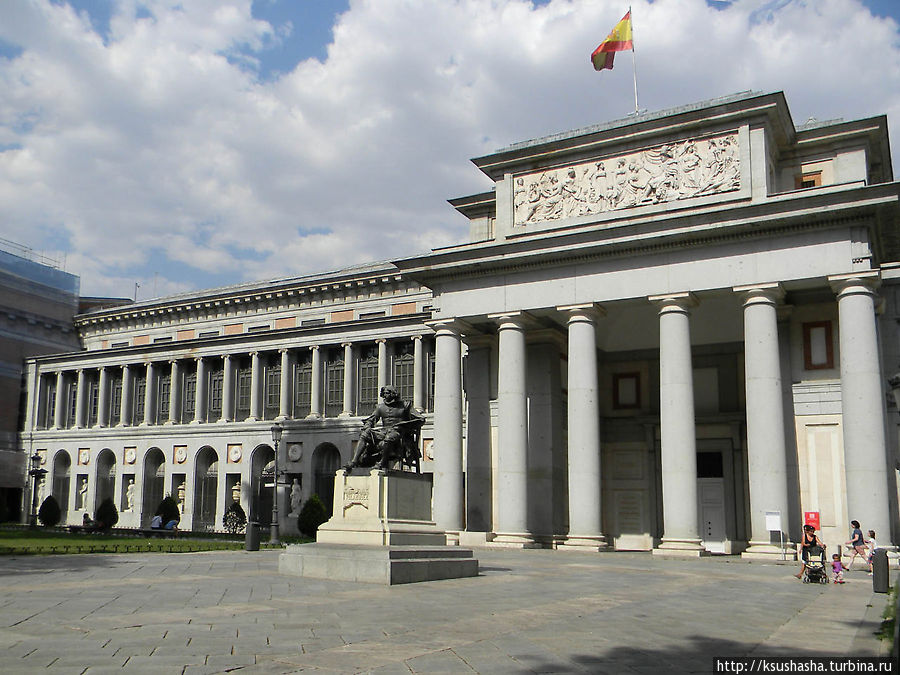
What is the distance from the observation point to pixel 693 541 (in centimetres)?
3325

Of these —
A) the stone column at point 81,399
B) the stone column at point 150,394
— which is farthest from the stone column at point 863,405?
the stone column at point 81,399

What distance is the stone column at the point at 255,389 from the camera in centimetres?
6462

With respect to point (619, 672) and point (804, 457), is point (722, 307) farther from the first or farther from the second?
point (619, 672)

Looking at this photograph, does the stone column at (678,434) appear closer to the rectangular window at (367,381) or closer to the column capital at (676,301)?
the column capital at (676,301)

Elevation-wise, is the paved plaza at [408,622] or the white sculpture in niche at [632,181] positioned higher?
the white sculpture in niche at [632,181]

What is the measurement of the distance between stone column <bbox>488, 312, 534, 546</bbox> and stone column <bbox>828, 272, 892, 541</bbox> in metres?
12.8

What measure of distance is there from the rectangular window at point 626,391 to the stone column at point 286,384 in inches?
1109

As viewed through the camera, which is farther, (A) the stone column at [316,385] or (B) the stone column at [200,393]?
(B) the stone column at [200,393]

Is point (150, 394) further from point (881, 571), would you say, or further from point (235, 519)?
point (881, 571)

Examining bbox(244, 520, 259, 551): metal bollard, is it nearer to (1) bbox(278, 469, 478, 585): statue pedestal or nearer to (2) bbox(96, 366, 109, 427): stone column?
(1) bbox(278, 469, 478, 585): statue pedestal

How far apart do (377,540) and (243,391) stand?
4768cm

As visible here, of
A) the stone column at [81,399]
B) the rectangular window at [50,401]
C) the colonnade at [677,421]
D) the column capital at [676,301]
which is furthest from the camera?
the rectangular window at [50,401]

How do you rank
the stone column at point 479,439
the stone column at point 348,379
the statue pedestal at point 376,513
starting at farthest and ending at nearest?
the stone column at point 348,379 < the stone column at point 479,439 < the statue pedestal at point 376,513

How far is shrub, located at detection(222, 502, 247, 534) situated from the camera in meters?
58.8
